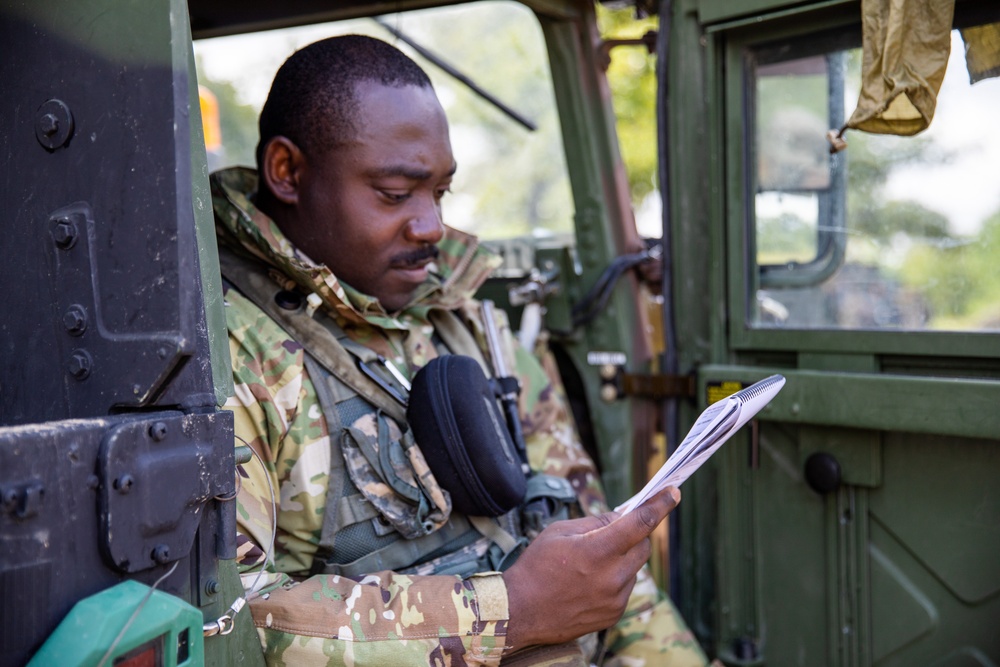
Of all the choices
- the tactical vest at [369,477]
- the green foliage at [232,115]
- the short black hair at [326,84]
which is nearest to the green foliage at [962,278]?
the tactical vest at [369,477]

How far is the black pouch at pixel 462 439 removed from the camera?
1.72m

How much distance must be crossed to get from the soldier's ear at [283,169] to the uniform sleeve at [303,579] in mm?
327

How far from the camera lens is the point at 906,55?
1.76 meters

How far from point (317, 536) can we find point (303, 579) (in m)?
0.08

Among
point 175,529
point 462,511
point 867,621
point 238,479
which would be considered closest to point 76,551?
point 175,529

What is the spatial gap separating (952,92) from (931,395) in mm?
618

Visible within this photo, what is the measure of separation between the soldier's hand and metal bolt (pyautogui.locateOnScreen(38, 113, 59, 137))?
0.96 metres

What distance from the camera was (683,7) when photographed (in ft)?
7.32

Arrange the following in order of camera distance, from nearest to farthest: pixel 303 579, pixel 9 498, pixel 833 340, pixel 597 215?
pixel 9 498 → pixel 303 579 → pixel 833 340 → pixel 597 215

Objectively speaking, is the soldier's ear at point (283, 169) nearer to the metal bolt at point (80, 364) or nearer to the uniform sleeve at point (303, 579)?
the uniform sleeve at point (303, 579)

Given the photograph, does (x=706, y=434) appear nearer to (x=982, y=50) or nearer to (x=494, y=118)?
(x=982, y=50)

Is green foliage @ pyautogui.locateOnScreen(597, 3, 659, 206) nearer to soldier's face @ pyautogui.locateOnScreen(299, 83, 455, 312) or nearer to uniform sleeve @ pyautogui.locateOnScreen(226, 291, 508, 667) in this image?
soldier's face @ pyautogui.locateOnScreen(299, 83, 455, 312)

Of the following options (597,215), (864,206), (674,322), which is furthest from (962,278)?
(597,215)

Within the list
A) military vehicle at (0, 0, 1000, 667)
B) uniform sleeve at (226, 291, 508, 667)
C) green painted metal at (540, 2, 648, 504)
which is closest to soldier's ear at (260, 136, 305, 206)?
uniform sleeve at (226, 291, 508, 667)
